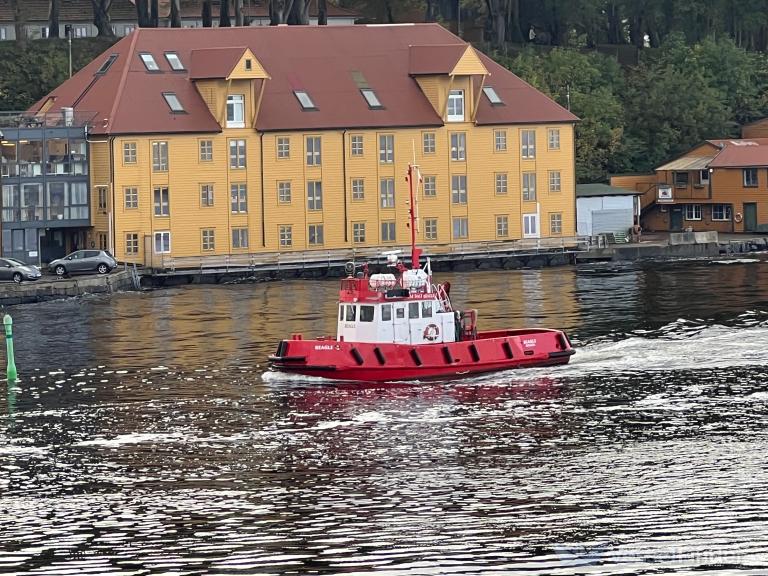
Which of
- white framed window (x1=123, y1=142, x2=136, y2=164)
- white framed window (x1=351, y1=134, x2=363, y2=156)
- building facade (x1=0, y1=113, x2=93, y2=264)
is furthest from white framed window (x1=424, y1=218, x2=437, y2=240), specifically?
building facade (x1=0, y1=113, x2=93, y2=264)

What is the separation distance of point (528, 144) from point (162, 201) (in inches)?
927

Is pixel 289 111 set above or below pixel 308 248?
above

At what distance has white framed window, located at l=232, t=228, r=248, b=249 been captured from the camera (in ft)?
378

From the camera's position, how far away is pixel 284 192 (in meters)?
117

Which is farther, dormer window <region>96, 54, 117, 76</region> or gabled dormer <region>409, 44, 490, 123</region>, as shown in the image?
gabled dormer <region>409, 44, 490, 123</region>

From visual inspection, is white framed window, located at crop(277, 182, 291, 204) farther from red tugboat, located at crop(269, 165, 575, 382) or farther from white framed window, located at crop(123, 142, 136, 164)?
red tugboat, located at crop(269, 165, 575, 382)

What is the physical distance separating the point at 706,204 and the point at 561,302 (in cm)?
4248

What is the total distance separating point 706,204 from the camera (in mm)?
135875

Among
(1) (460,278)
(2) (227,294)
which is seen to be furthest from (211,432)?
(1) (460,278)

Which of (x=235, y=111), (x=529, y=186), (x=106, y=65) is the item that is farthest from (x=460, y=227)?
(x=106, y=65)

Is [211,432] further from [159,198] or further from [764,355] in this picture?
[159,198]

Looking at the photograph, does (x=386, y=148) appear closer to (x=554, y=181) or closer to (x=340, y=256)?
(x=340, y=256)

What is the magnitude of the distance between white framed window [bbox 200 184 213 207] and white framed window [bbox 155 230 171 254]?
9.43ft

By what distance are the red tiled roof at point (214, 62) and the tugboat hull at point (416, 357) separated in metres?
45.0
